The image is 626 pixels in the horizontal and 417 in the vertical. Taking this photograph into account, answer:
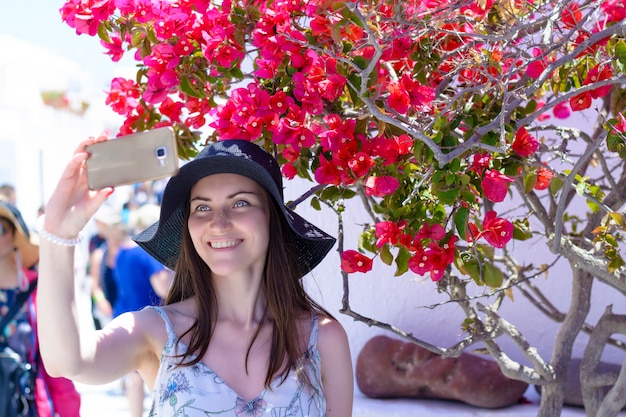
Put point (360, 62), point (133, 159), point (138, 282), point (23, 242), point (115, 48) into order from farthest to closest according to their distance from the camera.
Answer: point (138, 282), point (23, 242), point (115, 48), point (360, 62), point (133, 159)

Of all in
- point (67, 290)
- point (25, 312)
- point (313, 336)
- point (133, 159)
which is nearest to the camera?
point (133, 159)

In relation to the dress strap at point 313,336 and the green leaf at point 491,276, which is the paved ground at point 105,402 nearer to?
the dress strap at point 313,336

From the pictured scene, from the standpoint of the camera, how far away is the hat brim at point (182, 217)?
7.91 ft

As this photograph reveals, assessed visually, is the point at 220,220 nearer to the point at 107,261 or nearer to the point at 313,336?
the point at 313,336

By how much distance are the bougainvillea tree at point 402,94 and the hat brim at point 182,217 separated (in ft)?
0.33

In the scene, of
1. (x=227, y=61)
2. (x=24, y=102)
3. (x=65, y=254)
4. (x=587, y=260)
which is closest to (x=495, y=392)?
(x=587, y=260)

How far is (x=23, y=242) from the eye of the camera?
162 inches

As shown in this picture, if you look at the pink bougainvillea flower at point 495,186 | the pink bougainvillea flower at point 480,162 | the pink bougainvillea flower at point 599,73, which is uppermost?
the pink bougainvillea flower at point 599,73

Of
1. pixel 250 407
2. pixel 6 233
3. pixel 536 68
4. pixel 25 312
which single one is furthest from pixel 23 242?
pixel 536 68

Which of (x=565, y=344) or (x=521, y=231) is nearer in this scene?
(x=521, y=231)

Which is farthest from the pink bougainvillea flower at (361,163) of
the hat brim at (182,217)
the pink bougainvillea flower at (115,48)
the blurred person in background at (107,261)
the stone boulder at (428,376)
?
the blurred person in background at (107,261)

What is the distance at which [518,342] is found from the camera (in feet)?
10.2

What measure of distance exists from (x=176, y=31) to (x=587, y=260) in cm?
139

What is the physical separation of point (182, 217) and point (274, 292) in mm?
350
